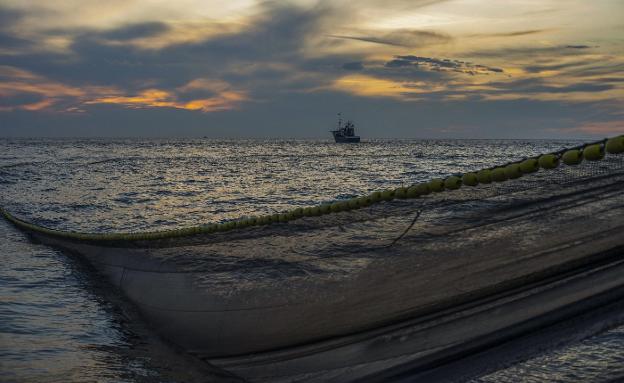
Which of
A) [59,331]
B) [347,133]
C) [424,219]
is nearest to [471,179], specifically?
[424,219]

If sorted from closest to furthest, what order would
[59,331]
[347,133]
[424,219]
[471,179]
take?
1. [471,179]
2. [424,219]
3. [59,331]
4. [347,133]

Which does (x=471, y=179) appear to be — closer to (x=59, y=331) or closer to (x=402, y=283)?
(x=402, y=283)

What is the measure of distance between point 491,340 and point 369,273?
0.95 m

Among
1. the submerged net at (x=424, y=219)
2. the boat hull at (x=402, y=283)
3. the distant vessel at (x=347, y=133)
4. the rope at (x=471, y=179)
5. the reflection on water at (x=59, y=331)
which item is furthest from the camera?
the distant vessel at (x=347, y=133)

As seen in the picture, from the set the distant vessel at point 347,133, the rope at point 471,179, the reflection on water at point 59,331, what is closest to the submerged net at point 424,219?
the rope at point 471,179

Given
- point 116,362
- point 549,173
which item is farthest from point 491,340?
point 116,362

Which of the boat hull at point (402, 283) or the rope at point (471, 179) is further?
the boat hull at point (402, 283)

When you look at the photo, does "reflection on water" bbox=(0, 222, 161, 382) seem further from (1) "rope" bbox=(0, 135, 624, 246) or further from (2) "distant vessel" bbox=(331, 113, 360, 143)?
(2) "distant vessel" bbox=(331, 113, 360, 143)

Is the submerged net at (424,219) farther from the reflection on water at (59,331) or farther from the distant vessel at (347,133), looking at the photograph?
the distant vessel at (347,133)

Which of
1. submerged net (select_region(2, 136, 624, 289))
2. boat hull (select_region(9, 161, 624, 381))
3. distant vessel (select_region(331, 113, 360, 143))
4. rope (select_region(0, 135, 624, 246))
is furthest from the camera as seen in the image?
distant vessel (select_region(331, 113, 360, 143))

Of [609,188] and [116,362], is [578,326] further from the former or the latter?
[116,362]

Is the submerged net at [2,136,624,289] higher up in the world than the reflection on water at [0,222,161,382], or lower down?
higher up

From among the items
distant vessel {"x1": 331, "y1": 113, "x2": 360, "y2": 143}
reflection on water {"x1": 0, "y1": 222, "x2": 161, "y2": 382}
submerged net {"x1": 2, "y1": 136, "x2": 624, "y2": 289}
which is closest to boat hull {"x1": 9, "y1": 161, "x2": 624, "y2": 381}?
submerged net {"x1": 2, "y1": 136, "x2": 624, "y2": 289}

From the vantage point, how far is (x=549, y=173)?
296 centimetres
